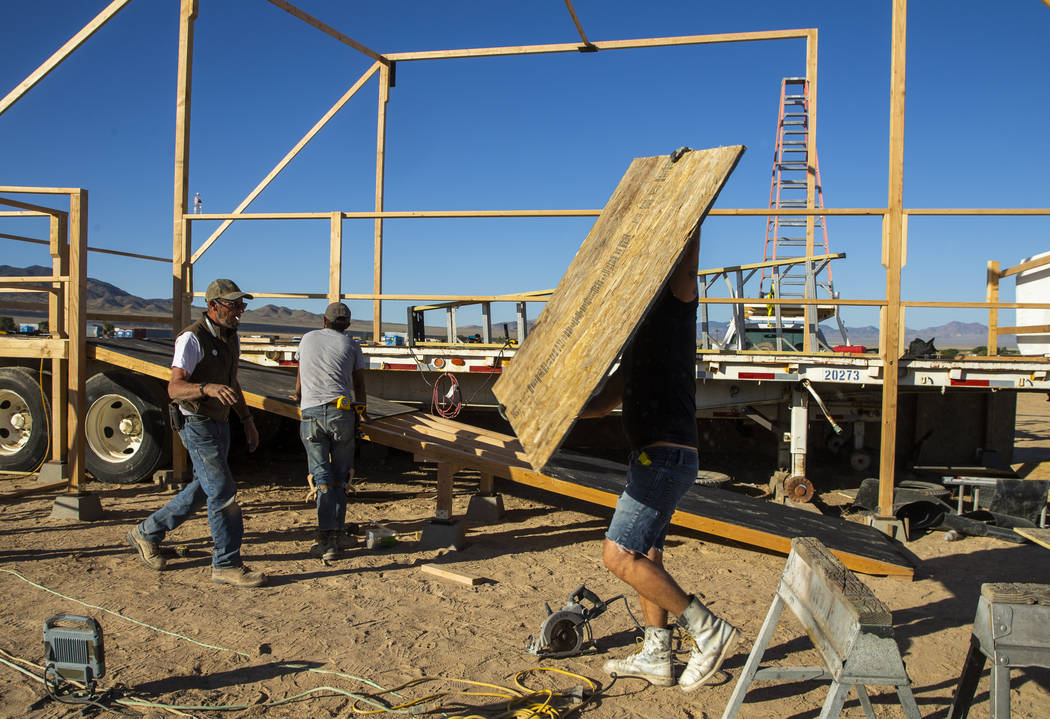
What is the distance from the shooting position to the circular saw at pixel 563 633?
3.56 m

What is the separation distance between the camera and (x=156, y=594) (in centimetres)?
433

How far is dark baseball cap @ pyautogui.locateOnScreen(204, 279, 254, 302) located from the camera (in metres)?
4.60

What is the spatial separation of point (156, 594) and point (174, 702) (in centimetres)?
150

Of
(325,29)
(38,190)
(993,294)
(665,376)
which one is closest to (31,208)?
(38,190)

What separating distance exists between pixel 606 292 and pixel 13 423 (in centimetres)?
767

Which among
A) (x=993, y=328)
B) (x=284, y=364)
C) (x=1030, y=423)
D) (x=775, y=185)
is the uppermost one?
(x=775, y=185)

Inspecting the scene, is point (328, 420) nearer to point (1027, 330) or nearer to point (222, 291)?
point (222, 291)

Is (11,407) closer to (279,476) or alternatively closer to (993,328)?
(279,476)

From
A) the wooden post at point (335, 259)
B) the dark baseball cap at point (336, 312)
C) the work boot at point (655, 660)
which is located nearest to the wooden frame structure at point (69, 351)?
the wooden post at point (335, 259)

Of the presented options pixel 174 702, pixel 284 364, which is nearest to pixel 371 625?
pixel 174 702

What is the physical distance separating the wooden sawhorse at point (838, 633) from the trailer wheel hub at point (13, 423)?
790 centimetres

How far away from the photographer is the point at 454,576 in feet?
15.8

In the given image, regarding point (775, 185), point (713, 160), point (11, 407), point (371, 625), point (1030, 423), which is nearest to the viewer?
point (713, 160)

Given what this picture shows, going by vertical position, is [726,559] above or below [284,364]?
below
